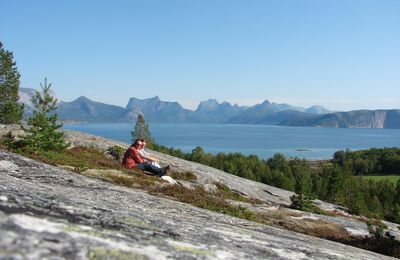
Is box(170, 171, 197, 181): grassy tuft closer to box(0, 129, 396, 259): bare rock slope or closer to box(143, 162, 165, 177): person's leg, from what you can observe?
box(143, 162, 165, 177): person's leg

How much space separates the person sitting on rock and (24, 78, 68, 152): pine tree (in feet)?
14.3

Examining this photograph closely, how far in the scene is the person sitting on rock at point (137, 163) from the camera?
22.7 meters

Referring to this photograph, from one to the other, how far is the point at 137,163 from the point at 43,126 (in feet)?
20.0

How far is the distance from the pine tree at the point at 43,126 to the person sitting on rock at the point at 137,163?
4.35m

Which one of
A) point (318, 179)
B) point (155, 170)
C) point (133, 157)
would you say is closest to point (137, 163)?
point (133, 157)

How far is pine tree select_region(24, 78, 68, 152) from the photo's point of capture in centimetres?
2194

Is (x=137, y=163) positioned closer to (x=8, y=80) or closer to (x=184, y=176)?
(x=184, y=176)

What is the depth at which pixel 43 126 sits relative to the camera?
23172 millimetres

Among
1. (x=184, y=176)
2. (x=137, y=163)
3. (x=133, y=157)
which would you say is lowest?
(x=184, y=176)

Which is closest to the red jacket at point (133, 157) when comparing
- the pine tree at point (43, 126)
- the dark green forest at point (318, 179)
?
the pine tree at point (43, 126)

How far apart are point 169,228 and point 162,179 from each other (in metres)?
13.9

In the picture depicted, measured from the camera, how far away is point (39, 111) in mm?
24391

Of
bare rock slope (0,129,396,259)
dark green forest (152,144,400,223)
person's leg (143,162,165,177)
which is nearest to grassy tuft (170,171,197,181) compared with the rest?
person's leg (143,162,165,177)

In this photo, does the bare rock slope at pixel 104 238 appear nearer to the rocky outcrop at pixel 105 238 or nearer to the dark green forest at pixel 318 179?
the rocky outcrop at pixel 105 238
